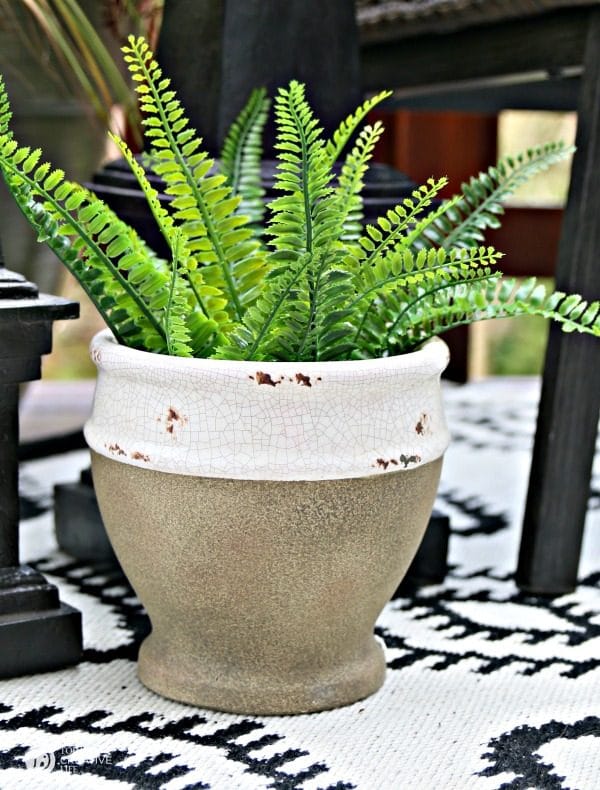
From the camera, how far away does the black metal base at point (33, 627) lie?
3.17 ft

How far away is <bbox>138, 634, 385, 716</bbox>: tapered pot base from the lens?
912 mm

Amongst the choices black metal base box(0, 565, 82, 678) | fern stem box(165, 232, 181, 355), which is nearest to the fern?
fern stem box(165, 232, 181, 355)

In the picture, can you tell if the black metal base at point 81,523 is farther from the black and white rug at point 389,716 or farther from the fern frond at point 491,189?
the fern frond at point 491,189

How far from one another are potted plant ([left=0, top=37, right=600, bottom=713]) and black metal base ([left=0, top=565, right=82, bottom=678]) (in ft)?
0.24

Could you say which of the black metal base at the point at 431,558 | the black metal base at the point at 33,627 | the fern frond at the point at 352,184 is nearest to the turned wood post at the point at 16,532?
the black metal base at the point at 33,627

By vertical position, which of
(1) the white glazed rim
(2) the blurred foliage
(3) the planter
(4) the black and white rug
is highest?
(2) the blurred foliage

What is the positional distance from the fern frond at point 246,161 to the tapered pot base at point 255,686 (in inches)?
14.3

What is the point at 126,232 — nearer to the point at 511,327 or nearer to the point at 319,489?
the point at 319,489

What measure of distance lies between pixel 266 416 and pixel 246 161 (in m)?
0.28

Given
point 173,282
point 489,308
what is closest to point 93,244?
point 173,282

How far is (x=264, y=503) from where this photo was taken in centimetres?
85

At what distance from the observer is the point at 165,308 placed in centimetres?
89

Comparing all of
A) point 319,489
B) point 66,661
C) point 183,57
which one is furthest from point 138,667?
point 183,57

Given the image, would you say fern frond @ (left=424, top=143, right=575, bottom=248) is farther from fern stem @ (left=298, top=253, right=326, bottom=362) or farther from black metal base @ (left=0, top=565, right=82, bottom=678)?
black metal base @ (left=0, top=565, right=82, bottom=678)
